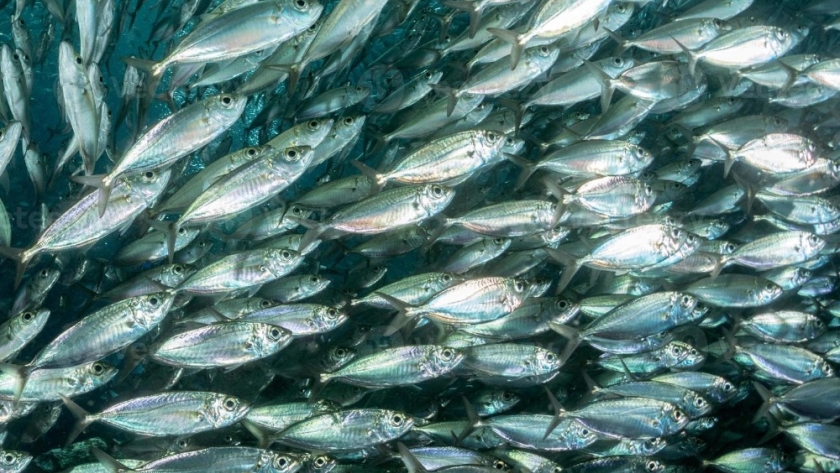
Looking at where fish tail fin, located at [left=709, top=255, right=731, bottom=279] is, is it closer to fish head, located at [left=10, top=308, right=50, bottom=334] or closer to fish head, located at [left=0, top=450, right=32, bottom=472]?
fish head, located at [left=10, top=308, right=50, bottom=334]

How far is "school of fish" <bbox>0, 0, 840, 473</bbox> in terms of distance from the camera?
3158 mm

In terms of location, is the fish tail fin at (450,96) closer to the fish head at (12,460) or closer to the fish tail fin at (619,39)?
the fish tail fin at (619,39)

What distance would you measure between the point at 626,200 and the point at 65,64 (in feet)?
10.1

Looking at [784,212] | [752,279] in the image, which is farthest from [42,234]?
[784,212]

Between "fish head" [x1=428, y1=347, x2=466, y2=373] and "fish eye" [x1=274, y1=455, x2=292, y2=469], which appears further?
"fish head" [x1=428, y1=347, x2=466, y2=373]

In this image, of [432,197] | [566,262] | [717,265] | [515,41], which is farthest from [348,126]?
[717,265]

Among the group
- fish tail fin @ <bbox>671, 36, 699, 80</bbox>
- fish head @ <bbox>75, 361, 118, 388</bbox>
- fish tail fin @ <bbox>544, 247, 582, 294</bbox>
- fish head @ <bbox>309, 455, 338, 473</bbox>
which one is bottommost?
fish head @ <bbox>309, 455, 338, 473</bbox>

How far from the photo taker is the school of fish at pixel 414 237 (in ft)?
10.4

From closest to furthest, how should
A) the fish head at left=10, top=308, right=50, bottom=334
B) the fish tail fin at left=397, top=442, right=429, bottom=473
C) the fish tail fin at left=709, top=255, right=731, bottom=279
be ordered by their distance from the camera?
the fish head at left=10, top=308, right=50, bottom=334 → the fish tail fin at left=397, top=442, right=429, bottom=473 → the fish tail fin at left=709, top=255, right=731, bottom=279

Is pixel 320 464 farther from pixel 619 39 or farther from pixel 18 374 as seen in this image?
pixel 619 39

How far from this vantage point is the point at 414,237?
401 centimetres

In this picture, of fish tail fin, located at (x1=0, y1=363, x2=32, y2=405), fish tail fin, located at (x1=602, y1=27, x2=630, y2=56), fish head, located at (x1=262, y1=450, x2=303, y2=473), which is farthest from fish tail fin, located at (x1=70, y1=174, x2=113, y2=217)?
fish tail fin, located at (x1=602, y1=27, x2=630, y2=56)

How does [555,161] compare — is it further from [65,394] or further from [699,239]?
[65,394]

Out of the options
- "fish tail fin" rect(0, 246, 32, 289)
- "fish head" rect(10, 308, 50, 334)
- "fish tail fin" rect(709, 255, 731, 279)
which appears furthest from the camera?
"fish tail fin" rect(709, 255, 731, 279)
